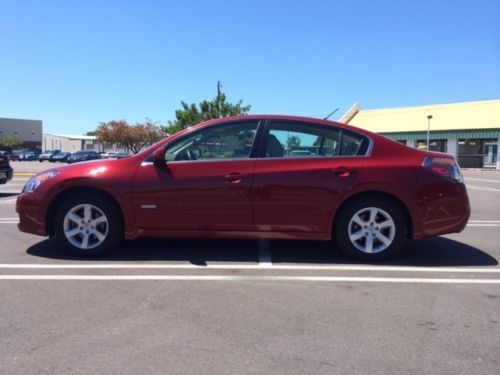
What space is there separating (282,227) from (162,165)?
5.02 feet

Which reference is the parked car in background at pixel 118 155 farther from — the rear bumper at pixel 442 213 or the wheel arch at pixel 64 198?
the rear bumper at pixel 442 213

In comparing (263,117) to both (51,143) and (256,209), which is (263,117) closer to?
(256,209)

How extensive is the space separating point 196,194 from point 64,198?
1.58 m

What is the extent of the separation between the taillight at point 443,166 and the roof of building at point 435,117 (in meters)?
38.8

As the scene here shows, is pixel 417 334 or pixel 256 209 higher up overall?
pixel 256 209

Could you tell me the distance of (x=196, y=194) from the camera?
17.6 feet

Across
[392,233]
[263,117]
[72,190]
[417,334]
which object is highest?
[263,117]

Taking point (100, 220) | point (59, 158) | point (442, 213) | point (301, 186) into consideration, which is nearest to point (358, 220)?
point (301, 186)

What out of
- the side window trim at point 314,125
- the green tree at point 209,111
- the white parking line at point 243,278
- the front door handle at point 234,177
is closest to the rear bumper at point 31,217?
the white parking line at point 243,278

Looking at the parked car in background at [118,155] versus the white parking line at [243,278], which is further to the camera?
the parked car in background at [118,155]

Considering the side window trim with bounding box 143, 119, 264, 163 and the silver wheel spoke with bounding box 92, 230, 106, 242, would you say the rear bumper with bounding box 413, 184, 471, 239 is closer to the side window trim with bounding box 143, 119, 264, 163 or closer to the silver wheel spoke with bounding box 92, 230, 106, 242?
the side window trim with bounding box 143, 119, 264, 163

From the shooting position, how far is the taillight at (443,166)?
541cm

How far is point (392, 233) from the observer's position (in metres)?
5.39

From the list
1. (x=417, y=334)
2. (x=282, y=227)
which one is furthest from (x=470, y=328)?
(x=282, y=227)
